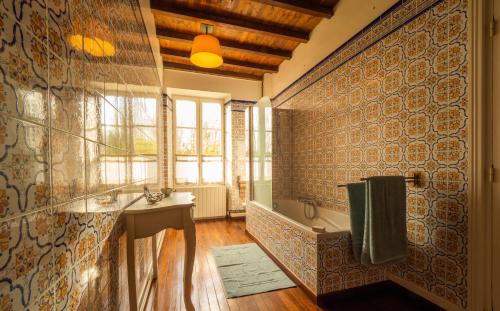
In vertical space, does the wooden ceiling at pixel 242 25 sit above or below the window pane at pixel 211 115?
above

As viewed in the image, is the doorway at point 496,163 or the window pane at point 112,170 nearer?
the window pane at point 112,170

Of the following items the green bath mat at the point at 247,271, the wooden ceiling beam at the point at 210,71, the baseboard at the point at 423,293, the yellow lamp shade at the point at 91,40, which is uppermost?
the wooden ceiling beam at the point at 210,71

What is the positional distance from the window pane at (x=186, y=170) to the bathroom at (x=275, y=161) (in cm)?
107

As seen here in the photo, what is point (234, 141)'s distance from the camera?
420cm

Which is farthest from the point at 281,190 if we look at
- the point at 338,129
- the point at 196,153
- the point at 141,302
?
the point at 141,302

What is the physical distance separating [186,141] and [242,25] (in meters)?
2.38

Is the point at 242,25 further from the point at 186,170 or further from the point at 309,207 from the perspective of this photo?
the point at 186,170

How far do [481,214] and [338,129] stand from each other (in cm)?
139

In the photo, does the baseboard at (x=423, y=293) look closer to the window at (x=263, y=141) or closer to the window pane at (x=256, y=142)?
the window at (x=263, y=141)

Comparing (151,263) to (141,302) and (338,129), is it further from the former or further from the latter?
(338,129)

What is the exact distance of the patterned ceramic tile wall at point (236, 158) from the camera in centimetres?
420

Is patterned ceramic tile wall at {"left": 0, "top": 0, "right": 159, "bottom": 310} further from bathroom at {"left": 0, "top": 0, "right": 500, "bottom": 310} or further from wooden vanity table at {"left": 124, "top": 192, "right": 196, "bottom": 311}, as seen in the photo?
wooden vanity table at {"left": 124, "top": 192, "right": 196, "bottom": 311}

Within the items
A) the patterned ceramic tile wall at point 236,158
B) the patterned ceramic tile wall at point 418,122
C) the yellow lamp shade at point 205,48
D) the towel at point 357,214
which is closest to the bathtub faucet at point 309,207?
the patterned ceramic tile wall at point 418,122

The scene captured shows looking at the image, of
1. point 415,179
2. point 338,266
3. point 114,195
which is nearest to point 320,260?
point 338,266
